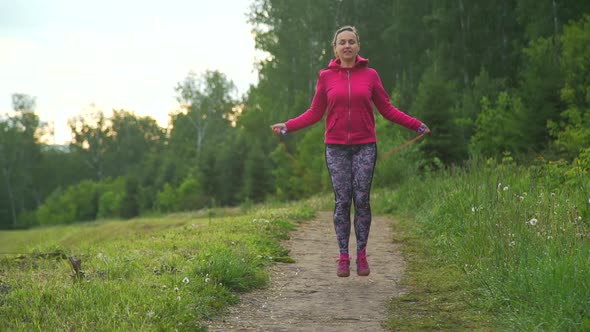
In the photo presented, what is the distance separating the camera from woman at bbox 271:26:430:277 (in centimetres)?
641

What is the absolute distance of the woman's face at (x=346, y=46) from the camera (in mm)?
6426

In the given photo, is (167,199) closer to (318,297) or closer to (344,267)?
(344,267)

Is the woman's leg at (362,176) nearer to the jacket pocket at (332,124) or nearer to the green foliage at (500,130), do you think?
the jacket pocket at (332,124)

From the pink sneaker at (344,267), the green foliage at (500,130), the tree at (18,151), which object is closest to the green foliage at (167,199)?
the tree at (18,151)

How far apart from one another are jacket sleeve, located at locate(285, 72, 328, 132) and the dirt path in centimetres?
157

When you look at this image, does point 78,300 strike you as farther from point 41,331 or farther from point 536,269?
point 536,269

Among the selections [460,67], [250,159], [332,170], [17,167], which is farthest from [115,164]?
[332,170]

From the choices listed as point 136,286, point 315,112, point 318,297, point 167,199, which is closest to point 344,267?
point 318,297

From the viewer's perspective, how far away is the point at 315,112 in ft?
22.3

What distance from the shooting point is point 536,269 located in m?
4.83

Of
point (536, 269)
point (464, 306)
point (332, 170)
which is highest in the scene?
point (332, 170)

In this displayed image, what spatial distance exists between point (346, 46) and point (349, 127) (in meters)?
0.79

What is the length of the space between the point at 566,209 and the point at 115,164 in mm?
104175

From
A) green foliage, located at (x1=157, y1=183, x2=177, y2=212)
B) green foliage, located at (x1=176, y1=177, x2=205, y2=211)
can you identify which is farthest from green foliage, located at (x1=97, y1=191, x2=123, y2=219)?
green foliage, located at (x1=176, y1=177, x2=205, y2=211)
